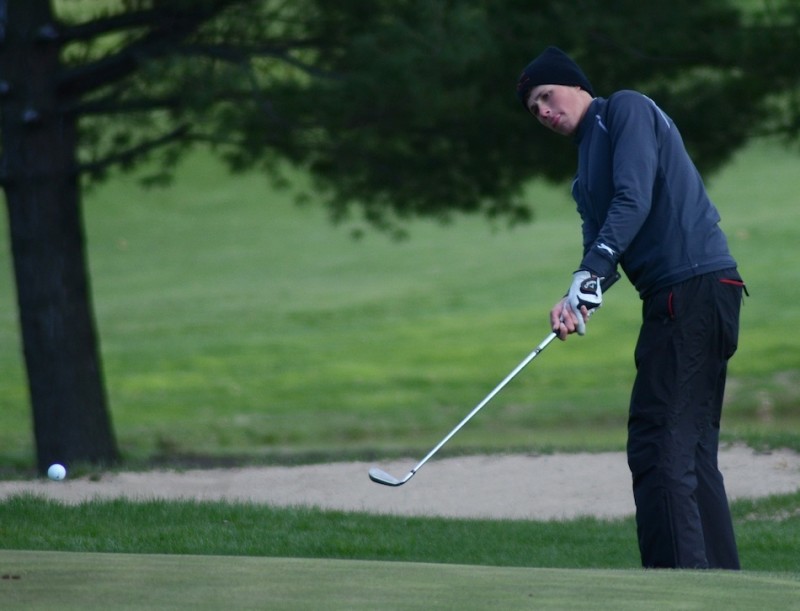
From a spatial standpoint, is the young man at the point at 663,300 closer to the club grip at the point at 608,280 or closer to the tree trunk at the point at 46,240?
the club grip at the point at 608,280

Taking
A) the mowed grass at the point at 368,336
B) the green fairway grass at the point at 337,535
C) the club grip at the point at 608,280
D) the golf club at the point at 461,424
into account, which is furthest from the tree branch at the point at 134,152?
the club grip at the point at 608,280

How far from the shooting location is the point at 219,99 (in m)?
10.2

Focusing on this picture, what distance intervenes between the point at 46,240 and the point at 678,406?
6818 millimetres

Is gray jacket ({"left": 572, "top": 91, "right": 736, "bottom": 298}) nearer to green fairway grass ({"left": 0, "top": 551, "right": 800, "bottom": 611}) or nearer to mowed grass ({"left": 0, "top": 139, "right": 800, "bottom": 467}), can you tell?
green fairway grass ({"left": 0, "top": 551, "right": 800, "bottom": 611})

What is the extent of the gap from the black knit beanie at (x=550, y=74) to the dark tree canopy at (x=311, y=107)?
15.9 feet

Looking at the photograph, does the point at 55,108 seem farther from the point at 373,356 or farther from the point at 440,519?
the point at 373,356

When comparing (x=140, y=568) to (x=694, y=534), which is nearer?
(x=140, y=568)

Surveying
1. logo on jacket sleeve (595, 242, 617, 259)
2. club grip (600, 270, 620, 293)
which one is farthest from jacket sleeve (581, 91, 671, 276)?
club grip (600, 270, 620, 293)

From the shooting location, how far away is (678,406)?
5051 millimetres

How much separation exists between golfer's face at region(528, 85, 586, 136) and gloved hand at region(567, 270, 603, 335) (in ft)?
1.99

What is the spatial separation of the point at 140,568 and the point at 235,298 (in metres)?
23.6

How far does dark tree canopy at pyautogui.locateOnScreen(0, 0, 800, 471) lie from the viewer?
10.6 metres

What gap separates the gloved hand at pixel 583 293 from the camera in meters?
5.00

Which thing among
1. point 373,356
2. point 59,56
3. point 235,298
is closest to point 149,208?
point 235,298
